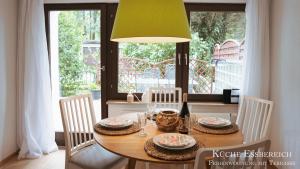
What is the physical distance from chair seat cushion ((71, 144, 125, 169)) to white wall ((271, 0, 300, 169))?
175 centimetres

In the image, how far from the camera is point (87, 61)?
3.41 m

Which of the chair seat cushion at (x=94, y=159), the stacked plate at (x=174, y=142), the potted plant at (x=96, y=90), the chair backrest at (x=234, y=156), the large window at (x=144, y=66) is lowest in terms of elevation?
the chair seat cushion at (x=94, y=159)

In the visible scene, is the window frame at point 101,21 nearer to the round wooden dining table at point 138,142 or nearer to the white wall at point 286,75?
the round wooden dining table at point 138,142

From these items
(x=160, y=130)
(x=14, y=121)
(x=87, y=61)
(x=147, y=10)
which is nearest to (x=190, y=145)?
(x=160, y=130)

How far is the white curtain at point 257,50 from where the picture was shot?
9.62 ft

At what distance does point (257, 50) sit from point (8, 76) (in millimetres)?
2984

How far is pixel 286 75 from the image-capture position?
2650mm

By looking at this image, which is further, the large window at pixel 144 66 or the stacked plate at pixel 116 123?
the large window at pixel 144 66

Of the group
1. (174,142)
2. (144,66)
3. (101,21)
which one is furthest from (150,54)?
(174,142)

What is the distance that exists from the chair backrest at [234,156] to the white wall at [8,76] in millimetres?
2711

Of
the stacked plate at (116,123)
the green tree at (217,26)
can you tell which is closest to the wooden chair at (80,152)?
the stacked plate at (116,123)

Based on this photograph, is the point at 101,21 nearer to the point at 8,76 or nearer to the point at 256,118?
the point at 8,76

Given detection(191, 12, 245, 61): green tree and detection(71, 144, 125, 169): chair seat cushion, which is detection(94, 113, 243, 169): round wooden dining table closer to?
detection(71, 144, 125, 169): chair seat cushion

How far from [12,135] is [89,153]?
1.65m
